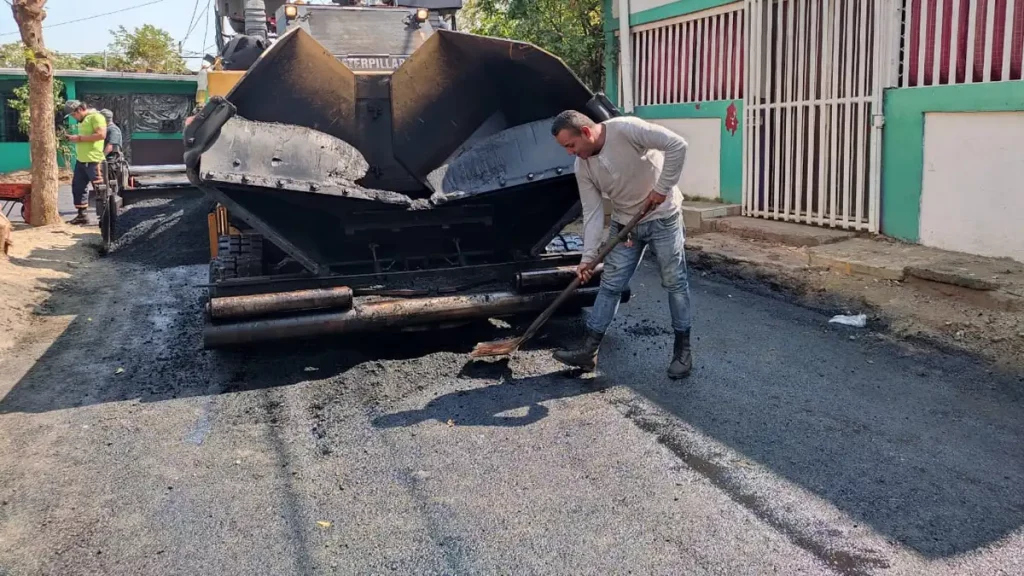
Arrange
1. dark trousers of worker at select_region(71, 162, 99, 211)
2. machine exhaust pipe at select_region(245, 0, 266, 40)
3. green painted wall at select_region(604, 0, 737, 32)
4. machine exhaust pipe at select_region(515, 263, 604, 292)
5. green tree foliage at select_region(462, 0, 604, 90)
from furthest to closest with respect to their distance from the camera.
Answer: green tree foliage at select_region(462, 0, 604, 90)
dark trousers of worker at select_region(71, 162, 99, 211)
green painted wall at select_region(604, 0, 737, 32)
machine exhaust pipe at select_region(245, 0, 266, 40)
machine exhaust pipe at select_region(515, 263, 604, 292)

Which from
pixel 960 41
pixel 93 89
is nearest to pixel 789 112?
pixel 960 41

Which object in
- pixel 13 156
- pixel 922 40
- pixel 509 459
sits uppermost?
pixel 922 40

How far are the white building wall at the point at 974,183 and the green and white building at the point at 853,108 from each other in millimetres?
11

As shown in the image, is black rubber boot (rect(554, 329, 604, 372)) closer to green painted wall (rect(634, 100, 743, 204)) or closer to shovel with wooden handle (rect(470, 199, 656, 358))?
shovel with wooden handle (rect(470, 199, 656, 358))

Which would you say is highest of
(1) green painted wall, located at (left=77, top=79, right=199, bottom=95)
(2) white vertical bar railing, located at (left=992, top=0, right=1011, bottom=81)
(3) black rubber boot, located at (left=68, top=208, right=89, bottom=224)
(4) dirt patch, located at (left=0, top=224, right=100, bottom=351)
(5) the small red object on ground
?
(1) green painted wall, located at (left=77, top=79, right=199, bottom=95)

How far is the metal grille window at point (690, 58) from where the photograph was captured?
955 centimetres

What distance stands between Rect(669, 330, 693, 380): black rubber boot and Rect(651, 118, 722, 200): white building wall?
5601 millimetres

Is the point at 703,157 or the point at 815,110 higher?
the point at 815,110

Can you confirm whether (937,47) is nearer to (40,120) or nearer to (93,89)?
(40,120)

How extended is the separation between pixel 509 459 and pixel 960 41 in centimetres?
550

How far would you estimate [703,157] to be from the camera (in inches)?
399

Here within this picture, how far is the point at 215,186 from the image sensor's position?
4.73m

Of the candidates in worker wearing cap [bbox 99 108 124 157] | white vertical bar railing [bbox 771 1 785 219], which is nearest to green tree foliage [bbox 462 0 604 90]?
white vertical bar railing [bbox 771 1 785 219]

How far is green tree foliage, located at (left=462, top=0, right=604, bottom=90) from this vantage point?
41.2 feet
